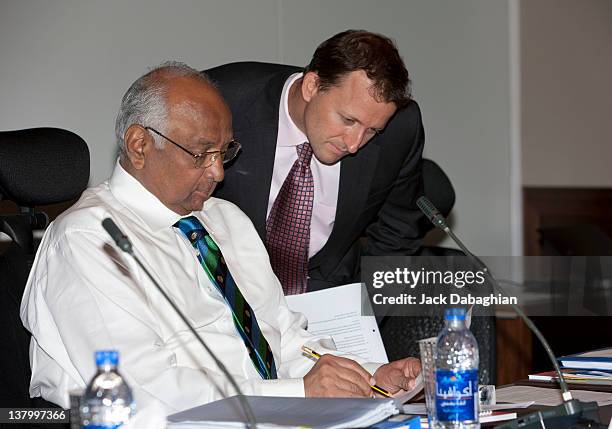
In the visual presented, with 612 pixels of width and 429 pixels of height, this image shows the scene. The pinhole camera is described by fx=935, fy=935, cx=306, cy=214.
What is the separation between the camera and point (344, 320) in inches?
99.9

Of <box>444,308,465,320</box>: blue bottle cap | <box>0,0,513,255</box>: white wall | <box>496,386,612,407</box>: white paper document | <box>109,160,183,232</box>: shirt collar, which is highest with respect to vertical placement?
<box>0,0,513,255</box>: white wall

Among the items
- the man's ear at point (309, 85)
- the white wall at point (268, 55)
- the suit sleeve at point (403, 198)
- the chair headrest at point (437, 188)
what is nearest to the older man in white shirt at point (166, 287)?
the man's ear at point (309, 85)

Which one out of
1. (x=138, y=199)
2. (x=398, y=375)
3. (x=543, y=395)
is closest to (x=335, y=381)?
(x=398, y=375)

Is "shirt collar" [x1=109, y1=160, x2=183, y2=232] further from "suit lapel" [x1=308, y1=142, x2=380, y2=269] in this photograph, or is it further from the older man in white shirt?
"suit lapel" [x1=308, y1=142, x2=380, y2=269]

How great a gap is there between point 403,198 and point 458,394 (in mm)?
1473

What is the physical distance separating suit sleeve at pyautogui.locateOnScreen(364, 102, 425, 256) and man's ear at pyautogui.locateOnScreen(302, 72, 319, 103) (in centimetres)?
34

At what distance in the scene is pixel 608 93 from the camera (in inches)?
225

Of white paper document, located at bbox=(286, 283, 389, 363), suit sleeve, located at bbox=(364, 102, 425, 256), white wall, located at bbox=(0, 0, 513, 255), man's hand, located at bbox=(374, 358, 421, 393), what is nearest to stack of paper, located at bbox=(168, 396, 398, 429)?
man's hand, located at bbox=(374, 358, 421, 393)

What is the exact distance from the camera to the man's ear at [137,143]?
79.3 inches

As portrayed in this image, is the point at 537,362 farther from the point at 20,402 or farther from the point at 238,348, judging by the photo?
the point at 20,402

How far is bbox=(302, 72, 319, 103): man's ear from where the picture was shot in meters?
2.51

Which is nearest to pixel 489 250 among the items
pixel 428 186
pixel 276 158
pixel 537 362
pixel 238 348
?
pixel 537 362

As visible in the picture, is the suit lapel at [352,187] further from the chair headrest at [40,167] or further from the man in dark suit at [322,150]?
the chair headrest at [40,167]

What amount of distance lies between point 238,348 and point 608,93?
4.25m
